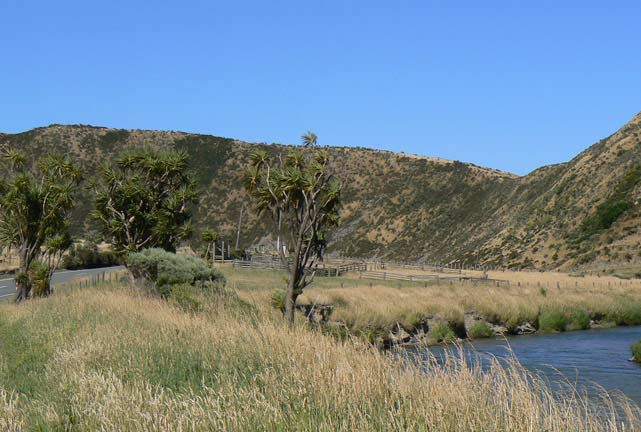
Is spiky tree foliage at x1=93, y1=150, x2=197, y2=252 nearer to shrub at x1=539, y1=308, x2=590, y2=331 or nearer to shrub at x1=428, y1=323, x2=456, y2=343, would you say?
shrub at x1=428, y1=323, x2=456, y2=343

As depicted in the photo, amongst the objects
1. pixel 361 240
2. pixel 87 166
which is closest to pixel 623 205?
pixel 361 240

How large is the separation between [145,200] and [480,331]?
628 inches

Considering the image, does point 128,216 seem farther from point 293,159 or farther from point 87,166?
point 87,166

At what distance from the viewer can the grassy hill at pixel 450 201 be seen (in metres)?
70.0

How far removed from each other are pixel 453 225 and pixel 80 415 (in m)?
92.8

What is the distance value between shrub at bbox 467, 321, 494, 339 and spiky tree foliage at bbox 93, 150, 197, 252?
44.0 ft

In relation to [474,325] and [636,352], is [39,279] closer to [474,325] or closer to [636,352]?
[474,325]

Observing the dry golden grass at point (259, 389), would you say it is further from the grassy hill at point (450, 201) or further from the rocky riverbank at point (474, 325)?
the grassy hill at point (450, 201)

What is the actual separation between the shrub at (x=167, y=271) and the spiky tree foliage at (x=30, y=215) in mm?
4105

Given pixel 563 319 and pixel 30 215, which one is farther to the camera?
pixel 563 319

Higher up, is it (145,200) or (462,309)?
(145,200)

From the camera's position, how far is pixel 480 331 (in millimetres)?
32312

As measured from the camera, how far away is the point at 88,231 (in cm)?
10088

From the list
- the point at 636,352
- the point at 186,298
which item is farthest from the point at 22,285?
the point at 636,352
